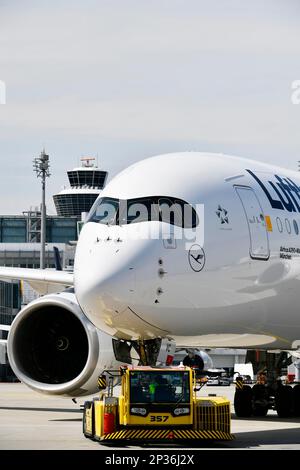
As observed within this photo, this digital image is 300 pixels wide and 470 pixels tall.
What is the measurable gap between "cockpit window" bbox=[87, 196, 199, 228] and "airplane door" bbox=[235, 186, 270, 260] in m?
1.54

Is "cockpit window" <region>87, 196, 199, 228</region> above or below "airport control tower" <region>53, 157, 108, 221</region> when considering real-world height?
below

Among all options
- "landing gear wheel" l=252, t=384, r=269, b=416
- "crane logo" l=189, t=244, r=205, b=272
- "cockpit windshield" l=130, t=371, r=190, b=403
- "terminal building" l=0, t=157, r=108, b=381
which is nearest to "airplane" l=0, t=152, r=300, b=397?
"crane logo" l=189, t=244, r=205, b=272

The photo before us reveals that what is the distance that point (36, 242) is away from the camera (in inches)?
5709

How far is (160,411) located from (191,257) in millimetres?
2686

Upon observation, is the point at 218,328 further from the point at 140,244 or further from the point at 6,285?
the point at 6,285

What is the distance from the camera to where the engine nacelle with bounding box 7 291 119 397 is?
83.3 feet

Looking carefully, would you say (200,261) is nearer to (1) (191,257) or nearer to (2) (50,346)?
(1) (191,257)

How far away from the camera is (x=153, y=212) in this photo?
19.9 meters

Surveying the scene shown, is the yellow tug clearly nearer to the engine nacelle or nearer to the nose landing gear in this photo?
the nose landing gear

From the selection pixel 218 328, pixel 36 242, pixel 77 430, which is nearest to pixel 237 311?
pixel 218 328

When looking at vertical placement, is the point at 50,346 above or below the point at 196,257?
below

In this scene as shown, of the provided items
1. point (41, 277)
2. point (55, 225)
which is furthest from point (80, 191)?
point (41, 277)

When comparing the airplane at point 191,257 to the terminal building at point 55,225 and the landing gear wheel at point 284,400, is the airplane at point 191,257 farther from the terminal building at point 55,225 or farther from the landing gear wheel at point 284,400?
the terminal building at point 55,225

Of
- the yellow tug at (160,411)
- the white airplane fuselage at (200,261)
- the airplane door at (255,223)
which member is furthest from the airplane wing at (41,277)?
the yellow tug at (160,411)
